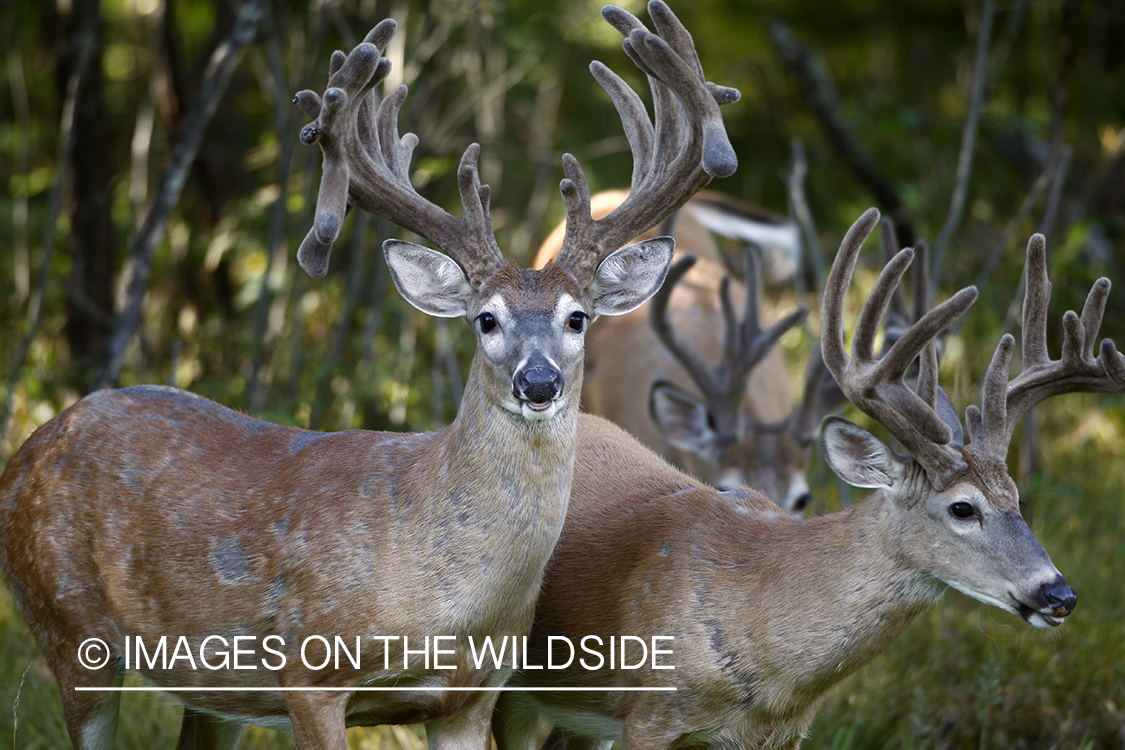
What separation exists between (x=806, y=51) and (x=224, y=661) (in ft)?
24.4

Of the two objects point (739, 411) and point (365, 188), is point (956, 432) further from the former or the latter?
point (739, 411)

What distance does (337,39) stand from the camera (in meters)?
9.12

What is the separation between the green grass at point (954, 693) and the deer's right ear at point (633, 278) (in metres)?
1.83

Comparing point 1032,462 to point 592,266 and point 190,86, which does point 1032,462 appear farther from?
point 190,86

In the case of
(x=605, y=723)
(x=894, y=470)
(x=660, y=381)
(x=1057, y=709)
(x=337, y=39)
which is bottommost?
(x=1057, y=709)

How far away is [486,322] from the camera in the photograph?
12.7 ft

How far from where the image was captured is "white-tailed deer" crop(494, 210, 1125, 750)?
3900 millimetres

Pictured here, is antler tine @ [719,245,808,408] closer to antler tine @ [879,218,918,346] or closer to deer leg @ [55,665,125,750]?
antler tine @ [879,218,918,346]

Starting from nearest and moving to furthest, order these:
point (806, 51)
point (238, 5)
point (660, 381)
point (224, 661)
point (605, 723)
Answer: point (224, 661) < point (605, 723) < point (660, 381) < point (238, 5) < point (806, 51)

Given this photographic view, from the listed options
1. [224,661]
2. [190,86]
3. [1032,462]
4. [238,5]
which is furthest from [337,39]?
[224,661]

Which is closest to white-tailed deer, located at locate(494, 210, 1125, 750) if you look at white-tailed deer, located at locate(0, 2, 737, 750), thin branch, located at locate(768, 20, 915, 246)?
white-tailed deer, located at locate(0, 2, 737, 750)

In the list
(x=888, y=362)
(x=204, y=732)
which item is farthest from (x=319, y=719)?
(x=888, y=362)

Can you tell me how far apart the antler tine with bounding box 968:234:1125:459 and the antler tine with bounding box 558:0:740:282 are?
3.63 feet

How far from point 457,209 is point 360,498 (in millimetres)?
6266
